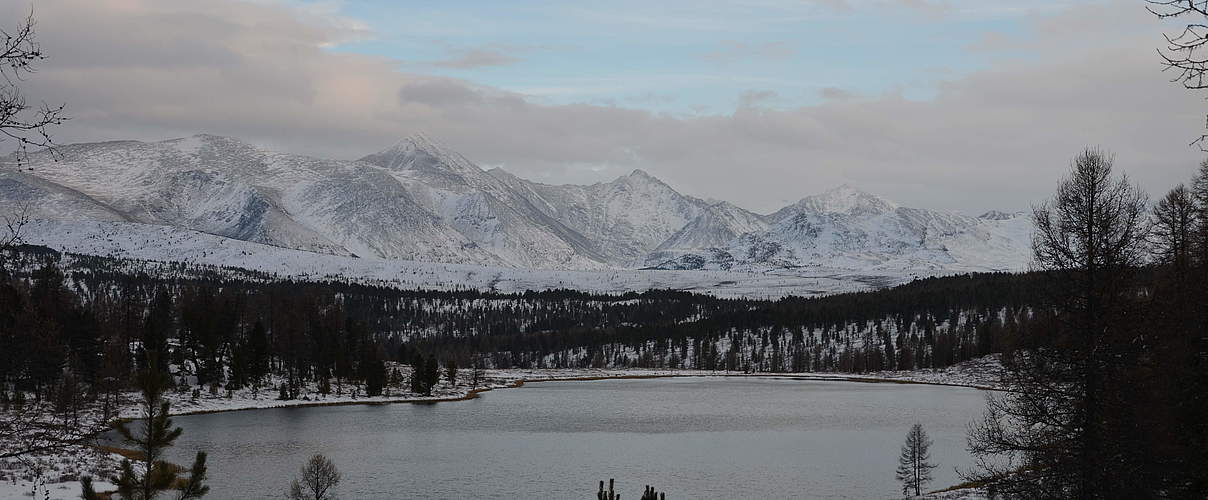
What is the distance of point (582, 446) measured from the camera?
72438mm

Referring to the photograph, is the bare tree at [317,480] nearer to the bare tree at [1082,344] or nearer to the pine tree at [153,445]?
the pine tree at [153,445]

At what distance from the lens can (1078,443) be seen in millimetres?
24094

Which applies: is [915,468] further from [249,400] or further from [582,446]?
[249,400]

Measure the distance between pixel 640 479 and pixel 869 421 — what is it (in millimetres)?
43074

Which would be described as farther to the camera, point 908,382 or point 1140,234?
point 908,382

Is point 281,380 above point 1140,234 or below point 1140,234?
below

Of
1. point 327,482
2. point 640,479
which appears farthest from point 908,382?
point 327,482

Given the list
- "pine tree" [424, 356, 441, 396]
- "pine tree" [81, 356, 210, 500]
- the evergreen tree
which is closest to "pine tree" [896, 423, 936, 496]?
"pine tree" [81, 356, 210, 500]

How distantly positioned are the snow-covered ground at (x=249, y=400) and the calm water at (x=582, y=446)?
495 centimetres

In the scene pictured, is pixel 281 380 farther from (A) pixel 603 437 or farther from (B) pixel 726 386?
(B) pixel 726 386

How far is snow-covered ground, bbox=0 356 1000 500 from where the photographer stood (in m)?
39.6

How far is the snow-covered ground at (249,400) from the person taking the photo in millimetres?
39594

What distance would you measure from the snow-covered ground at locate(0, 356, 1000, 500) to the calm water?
195 inches

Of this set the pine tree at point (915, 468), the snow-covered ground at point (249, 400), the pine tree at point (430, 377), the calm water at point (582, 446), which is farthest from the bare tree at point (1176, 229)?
the pine tree at point (430, 377)
